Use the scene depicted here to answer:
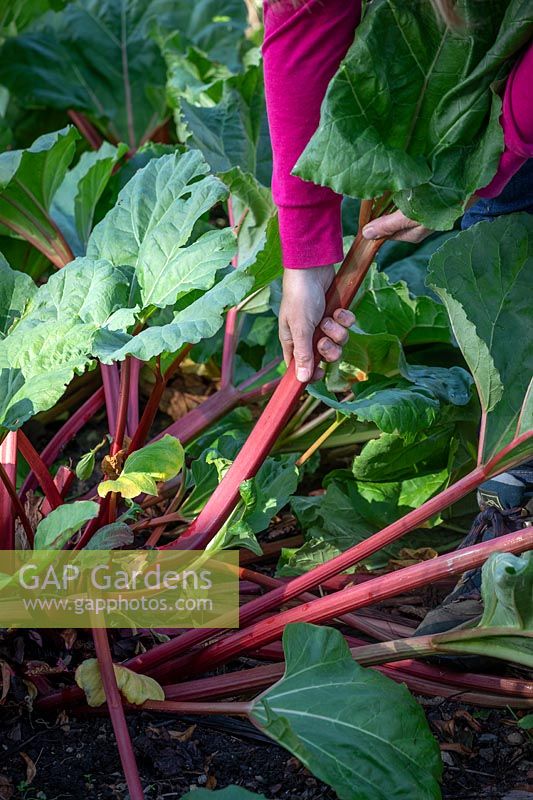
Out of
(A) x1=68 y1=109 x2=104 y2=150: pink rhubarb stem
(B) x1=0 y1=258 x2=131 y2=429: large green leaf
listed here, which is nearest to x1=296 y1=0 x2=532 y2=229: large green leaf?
(B) x1=0 y1=258 x2=131 y2=429: large green leaf

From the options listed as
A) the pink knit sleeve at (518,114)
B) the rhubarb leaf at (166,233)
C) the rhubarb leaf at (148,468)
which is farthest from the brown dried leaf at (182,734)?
the pink knit sleeve at (518,114)

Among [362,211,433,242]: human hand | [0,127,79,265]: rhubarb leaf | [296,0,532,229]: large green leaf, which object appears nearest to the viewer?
[296,0,532,229]: large green leaf

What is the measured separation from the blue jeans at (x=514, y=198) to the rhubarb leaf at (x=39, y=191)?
0.79 meters

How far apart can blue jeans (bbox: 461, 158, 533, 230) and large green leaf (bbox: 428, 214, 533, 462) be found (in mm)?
84

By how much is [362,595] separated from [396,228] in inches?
20.4

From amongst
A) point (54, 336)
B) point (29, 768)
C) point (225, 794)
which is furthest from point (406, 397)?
point (29, 768)

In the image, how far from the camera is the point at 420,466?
1.74 metres

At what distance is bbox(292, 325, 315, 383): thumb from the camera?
1.42m

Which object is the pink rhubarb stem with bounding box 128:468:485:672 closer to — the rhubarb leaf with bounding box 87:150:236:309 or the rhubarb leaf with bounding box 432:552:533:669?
the rhubarb leaf with bounding box 432:552:533:669

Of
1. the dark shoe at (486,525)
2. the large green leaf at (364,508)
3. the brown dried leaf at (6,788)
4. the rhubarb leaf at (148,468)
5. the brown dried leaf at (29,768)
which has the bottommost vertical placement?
the large green leaf at (364,508)

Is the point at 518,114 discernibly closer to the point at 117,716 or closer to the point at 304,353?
the point at 304,353

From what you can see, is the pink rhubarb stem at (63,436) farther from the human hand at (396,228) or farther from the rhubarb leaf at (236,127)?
the human hand at (396,228)

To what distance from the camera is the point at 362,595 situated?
4.42 feet

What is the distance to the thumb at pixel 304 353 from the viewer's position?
1.42 m
